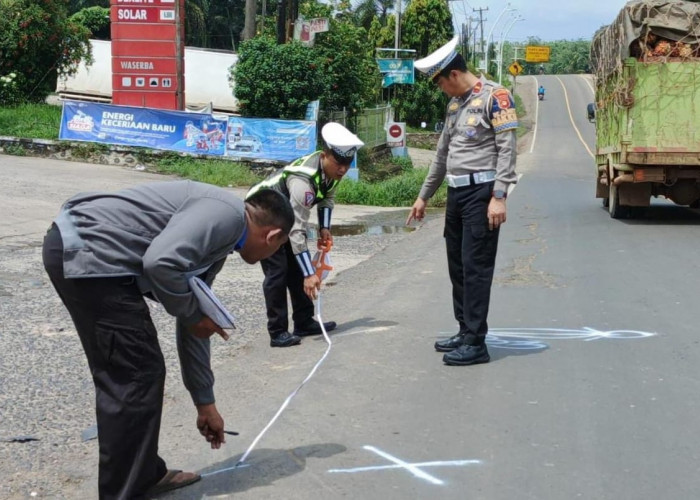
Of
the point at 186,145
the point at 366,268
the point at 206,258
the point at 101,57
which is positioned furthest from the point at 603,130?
the point at 101,57

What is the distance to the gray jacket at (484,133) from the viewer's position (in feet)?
18.5

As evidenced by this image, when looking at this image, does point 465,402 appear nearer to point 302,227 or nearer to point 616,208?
point 302,227

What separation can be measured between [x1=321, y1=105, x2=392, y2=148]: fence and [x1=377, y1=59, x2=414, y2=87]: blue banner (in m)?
8.09

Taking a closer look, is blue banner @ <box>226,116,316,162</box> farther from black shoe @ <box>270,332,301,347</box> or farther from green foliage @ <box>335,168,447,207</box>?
black shoe @ <box>270,332,301,347</box>

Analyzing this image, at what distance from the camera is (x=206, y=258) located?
3400mm

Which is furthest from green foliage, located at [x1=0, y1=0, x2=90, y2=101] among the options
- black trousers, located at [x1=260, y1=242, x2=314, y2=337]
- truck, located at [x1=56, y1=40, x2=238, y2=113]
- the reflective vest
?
the reflective vest

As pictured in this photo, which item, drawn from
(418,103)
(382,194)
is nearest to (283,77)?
(382,194)

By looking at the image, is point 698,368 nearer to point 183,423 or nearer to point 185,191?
point 183,423

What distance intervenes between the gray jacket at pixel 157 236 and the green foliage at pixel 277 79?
22262mm

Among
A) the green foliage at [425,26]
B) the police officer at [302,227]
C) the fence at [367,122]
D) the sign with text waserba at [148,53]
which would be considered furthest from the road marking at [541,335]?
the green foliage at [425,26]

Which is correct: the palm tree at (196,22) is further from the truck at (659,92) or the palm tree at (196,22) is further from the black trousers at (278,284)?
the black trousers at (278,284)

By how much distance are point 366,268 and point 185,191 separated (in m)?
A: 7.38

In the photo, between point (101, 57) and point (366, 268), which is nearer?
point (366, 268)

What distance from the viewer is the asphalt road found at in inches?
157
